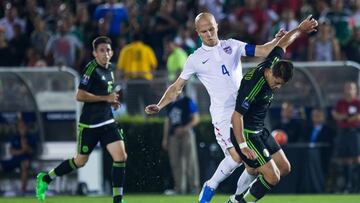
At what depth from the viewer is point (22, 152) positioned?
23.5 m

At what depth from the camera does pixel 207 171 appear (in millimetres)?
23312

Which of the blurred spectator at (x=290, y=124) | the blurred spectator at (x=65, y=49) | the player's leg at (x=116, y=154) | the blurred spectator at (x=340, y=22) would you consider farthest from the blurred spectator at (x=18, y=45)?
the player's leg at (x=116, y=154)

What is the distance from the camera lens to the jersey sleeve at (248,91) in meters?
14.9

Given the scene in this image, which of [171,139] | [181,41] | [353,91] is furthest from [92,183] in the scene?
[353,91]

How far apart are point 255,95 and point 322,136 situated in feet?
27.9

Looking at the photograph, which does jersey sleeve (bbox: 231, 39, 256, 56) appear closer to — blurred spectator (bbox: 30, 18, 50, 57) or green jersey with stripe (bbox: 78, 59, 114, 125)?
green jersey with stripe (bbox: 78, 59, 114, 125)

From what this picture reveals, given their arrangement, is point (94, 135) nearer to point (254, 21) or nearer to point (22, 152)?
point (22, 152)

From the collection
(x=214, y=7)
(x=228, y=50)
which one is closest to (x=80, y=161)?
(x=228, y=50)

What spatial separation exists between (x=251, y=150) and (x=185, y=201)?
4672mm

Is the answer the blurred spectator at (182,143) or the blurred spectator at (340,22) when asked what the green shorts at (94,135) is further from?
the blurred spectator at (340,22)

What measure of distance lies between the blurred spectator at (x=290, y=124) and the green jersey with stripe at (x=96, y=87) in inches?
238

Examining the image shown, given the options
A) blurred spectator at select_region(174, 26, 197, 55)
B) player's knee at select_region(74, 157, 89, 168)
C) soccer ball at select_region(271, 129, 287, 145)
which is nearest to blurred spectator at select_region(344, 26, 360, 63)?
soccer ball at select_region(271, 129, 287, 145)

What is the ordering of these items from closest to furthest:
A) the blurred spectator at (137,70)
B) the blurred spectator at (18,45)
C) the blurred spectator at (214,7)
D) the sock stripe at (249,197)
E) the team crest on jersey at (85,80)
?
the sock stripe at (249,197) → the team crest on jersey at (85,80) → the blurred spectator at (137,70) → the blurred spectator at (214,7) → the blurred spectator at (18,45)

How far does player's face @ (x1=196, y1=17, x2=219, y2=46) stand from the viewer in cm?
1588
